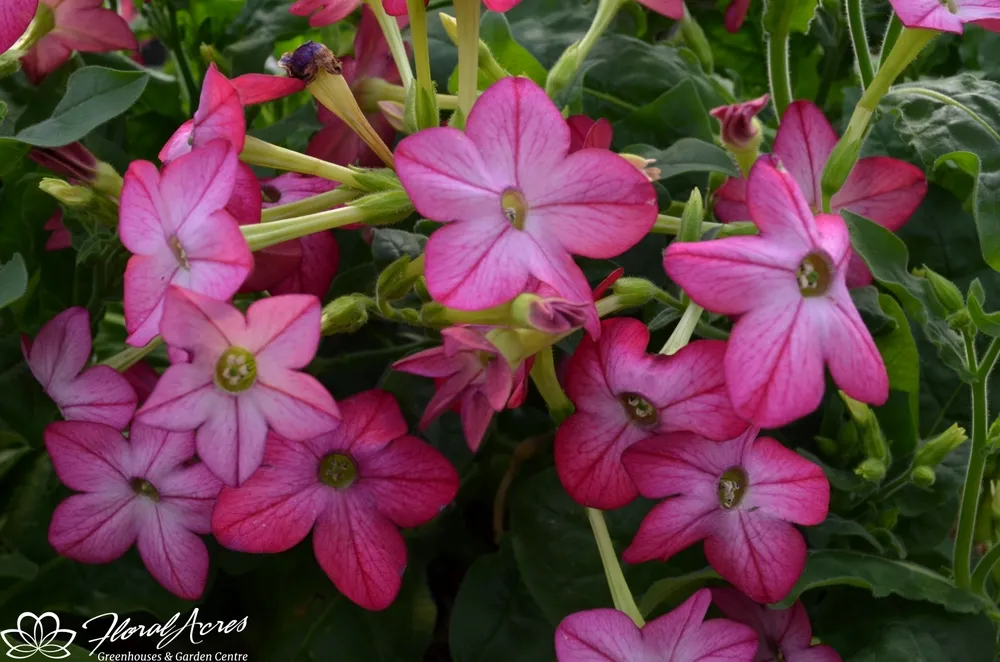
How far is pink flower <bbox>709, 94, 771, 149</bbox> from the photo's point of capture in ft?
1.55

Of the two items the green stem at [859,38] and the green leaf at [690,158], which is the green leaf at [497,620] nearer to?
the green leaf at [690,158]

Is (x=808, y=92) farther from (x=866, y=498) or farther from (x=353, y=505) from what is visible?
(x=353, y=505)

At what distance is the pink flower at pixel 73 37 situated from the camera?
592mm

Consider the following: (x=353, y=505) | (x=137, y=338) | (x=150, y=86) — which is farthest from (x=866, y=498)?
(x=150, y=86)

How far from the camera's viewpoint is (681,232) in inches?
17.5

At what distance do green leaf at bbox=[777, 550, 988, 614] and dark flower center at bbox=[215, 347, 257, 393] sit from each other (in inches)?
10.9

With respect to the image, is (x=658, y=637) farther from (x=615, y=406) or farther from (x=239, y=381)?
(x=239, y=381)

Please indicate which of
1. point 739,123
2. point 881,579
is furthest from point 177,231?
point 881,579

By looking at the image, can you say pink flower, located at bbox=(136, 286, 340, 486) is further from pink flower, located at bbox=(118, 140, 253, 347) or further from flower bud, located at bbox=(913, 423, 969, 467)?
flower bud, located at bbox=(913, 423, 969, 467)

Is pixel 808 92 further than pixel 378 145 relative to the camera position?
Yes

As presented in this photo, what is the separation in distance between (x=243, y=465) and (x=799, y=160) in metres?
0.32

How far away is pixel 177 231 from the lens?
0.39 m

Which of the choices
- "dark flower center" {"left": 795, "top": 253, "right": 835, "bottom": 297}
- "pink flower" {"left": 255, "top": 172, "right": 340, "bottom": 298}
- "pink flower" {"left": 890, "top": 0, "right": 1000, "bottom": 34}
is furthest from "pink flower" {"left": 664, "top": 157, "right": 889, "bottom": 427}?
"pink flower" {"left": 255, "top": 172, "right": 340, "bottom": 298}

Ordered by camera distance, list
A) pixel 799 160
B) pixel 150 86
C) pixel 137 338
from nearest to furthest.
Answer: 1. pixel 137 338
2. pixel 799 160
3. pixel 150 86
